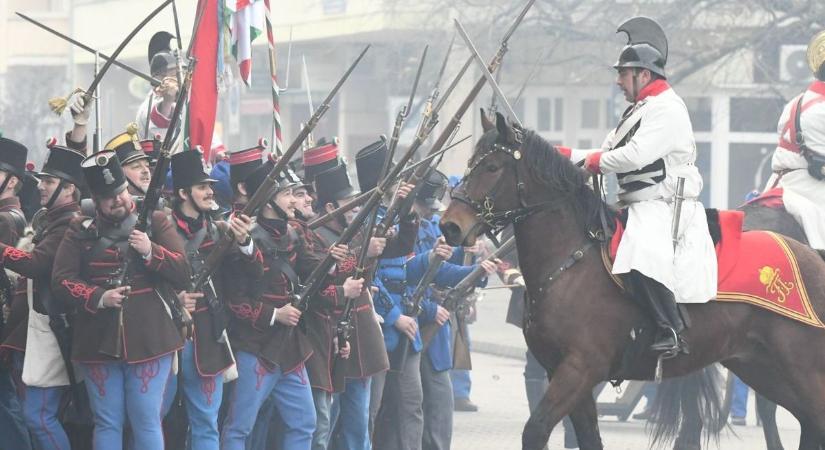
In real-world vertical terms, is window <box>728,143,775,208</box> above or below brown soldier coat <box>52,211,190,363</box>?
above

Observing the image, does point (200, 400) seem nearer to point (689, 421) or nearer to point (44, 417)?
point (44, 417)

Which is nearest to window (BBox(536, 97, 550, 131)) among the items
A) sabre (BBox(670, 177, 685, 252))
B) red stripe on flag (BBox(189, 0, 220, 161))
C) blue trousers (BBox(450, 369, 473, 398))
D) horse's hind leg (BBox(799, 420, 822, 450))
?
blue trousers (BBox(450, 369, 473, 398))

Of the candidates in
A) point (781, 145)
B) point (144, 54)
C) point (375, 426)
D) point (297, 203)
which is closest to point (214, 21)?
point (297, 203)

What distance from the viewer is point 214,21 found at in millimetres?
10398

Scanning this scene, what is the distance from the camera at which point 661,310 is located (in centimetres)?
859

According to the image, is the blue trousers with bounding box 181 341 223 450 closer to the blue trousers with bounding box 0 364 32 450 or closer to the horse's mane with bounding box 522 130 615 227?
the blue trousers with bounding box 0 364 32 450

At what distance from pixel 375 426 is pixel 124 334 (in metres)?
3.25

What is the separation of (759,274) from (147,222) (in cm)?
340

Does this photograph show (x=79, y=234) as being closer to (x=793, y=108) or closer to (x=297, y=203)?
(x=297, y=203)

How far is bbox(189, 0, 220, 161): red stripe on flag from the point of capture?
32.1 ft

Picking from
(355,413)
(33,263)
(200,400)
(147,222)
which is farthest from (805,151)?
(33,263)

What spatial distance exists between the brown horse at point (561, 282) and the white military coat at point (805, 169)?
7.63ft

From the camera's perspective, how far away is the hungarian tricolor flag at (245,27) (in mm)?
10594

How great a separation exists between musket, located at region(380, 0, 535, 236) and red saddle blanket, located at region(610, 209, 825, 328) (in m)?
1.51
